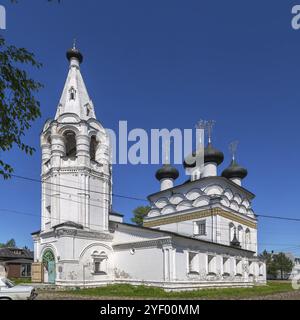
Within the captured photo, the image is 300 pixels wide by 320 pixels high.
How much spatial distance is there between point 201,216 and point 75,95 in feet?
50.1

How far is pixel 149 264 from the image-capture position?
24.0m

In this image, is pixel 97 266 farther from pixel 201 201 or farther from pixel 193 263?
pixel 201 201

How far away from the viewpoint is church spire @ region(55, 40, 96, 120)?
91.2 ft

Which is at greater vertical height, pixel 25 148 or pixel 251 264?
pixel 25 148

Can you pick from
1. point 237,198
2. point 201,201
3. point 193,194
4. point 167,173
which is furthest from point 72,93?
point 237,198

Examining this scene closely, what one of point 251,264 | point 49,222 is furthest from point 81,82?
point 251,264

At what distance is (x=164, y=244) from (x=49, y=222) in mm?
8662

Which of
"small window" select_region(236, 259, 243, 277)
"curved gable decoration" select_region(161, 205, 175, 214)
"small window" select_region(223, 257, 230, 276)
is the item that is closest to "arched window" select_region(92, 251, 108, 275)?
"small window" select_region(223, 257, 230, 276)

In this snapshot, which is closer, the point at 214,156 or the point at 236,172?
the point at 214,156

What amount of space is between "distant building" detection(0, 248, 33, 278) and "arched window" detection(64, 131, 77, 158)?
23883 mm

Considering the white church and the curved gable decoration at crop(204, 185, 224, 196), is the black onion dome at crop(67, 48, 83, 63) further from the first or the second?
the curved gable decoration at crop(204, 185, 224, 196)

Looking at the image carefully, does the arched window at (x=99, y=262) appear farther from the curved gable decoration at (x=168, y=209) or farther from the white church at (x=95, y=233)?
the curved gable decoration at (x=168, y=209)

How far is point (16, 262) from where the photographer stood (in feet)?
157
